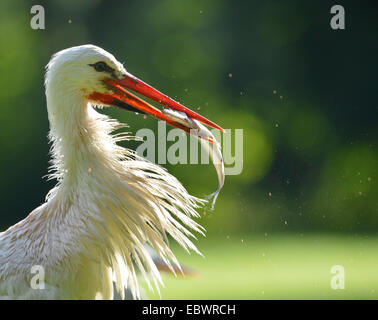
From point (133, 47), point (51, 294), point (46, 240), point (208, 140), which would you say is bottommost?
point (51, 294)

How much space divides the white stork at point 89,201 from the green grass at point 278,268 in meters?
3.38

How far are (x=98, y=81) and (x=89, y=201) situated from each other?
529mm

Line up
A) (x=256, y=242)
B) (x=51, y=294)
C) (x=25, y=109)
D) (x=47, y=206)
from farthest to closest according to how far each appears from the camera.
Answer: (x=25, y=109), (x=256, y=242), (x=47, y=206), (x=51, y=294)

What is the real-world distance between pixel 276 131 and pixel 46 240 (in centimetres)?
867

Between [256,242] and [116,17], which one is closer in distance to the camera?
[256,242]

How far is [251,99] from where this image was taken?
11.7m

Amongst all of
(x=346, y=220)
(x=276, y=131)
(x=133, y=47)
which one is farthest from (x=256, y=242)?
(x=133, y=47)

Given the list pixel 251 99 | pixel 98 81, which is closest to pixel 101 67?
pixel 98 81

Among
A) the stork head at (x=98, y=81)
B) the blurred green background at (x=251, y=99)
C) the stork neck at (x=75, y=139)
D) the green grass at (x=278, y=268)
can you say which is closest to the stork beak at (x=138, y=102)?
the stork head at (x=98, y=81)

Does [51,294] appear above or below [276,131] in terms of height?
below

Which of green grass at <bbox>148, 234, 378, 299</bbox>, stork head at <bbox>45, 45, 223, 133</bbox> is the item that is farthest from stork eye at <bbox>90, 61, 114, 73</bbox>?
green grass at <bbox>148, 234, 378, 299</bbox>

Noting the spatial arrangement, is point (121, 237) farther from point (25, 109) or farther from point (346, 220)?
point (25, 109)

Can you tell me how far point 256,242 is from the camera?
9977 mm

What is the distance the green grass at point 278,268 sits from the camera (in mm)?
7227
